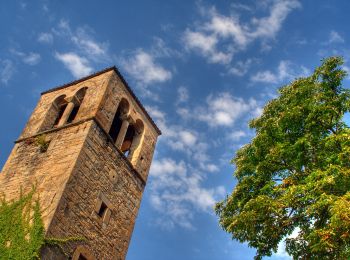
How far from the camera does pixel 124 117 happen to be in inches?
696

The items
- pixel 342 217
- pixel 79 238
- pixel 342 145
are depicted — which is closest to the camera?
pixel 342 217

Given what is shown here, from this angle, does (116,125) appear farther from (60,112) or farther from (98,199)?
(98,199)

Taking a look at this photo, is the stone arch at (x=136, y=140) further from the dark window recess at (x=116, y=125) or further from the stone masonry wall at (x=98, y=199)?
the stone masonry wall at (x=98, y=199)

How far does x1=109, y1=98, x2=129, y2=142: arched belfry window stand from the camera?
58.2 ft

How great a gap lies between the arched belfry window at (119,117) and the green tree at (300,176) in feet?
25.7

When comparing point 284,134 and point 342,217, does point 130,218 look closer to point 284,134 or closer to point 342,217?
point 284,134

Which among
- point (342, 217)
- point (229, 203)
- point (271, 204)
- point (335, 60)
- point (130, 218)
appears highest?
point (335, 60)

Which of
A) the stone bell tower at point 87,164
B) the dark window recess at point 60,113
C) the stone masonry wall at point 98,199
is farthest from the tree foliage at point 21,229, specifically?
A: the dark window recess at point 60,113

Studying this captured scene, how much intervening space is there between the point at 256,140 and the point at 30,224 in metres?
6.81

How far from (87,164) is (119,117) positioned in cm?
498

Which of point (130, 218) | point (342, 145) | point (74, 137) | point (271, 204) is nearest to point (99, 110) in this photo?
point (74, 137)

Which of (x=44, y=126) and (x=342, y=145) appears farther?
(x=44, y=126)

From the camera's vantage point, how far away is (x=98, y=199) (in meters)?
13.3

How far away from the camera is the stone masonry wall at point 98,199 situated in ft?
38.2
